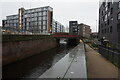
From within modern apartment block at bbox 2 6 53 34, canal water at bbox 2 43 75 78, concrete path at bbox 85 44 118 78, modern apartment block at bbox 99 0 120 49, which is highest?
Answer: modern apartment block at bbox 2 6 53 34

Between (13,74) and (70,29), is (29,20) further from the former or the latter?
(13,74)

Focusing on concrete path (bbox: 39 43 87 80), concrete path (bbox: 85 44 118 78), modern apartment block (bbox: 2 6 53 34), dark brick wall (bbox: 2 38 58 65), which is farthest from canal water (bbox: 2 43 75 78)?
modern apartment block (bbox: 2 6 53 34)

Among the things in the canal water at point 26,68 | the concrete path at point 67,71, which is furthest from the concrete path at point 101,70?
the canal water at point 26,68

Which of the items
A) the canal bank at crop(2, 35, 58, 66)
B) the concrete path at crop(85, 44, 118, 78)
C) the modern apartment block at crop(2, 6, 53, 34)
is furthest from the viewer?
the modern apartment block at crop(2, 6, 53, 34)

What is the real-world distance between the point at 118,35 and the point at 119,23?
3.36 metres

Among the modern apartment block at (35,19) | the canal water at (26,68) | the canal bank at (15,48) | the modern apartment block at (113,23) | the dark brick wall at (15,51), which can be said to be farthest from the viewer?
the modern apartment block at (35,19)

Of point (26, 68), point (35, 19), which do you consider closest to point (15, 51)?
point (26, 68)

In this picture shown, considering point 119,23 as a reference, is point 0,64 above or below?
below

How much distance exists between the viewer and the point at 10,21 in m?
94.7

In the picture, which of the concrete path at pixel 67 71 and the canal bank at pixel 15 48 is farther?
the canal bank at pixel 15 48

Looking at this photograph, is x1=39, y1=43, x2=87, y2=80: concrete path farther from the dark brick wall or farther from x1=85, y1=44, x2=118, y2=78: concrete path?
the dark brick wall

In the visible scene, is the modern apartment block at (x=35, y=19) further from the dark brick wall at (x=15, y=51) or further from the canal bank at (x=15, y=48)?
the dark brick wall at (x=15, y=51)

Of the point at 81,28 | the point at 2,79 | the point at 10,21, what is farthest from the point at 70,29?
the point at 2,79

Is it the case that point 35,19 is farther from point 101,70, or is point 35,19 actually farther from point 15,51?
point 101,70
